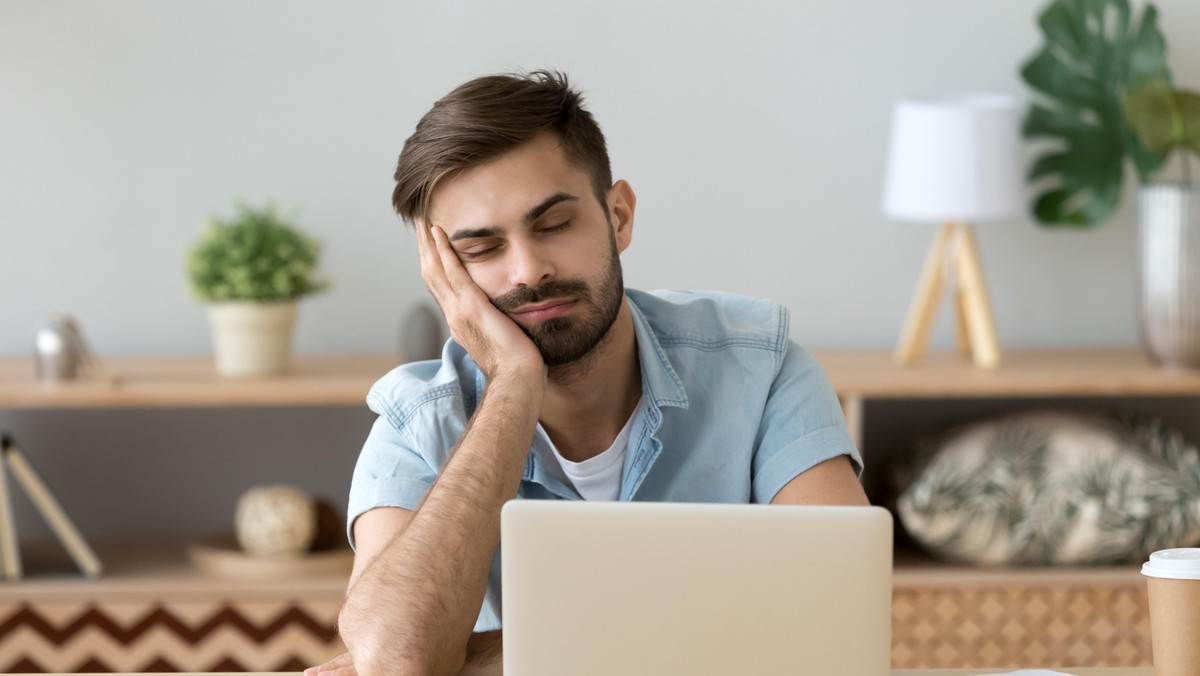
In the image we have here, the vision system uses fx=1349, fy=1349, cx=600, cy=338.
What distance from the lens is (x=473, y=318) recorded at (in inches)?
61.9

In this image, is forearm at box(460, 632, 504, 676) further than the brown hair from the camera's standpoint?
No

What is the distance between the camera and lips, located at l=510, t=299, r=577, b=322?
1533 millimetres

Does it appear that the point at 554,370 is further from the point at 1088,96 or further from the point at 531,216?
the point at 1088,96

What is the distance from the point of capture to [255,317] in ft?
8.45

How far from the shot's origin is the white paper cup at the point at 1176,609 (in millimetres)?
1124

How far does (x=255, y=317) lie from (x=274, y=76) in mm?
585

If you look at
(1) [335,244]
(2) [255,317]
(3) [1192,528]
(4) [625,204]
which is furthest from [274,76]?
(3) [1192,528]

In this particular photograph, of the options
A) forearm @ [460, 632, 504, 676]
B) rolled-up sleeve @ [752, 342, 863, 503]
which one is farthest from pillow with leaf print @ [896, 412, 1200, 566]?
forearm @ [460, 632, 504, 676]

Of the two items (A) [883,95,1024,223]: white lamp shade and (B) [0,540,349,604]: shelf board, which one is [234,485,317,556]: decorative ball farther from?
(A) [883,95,1024,223]: white lamp shade

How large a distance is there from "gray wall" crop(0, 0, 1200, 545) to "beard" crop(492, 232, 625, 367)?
136 centimetres

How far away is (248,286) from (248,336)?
10 centimetres

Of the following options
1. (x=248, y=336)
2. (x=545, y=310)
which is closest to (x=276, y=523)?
(x=248, y=336)

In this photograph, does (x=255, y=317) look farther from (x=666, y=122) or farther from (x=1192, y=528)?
(x=1192, y=528)

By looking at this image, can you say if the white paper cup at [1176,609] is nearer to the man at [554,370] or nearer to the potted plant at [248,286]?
the man at [554,370]
